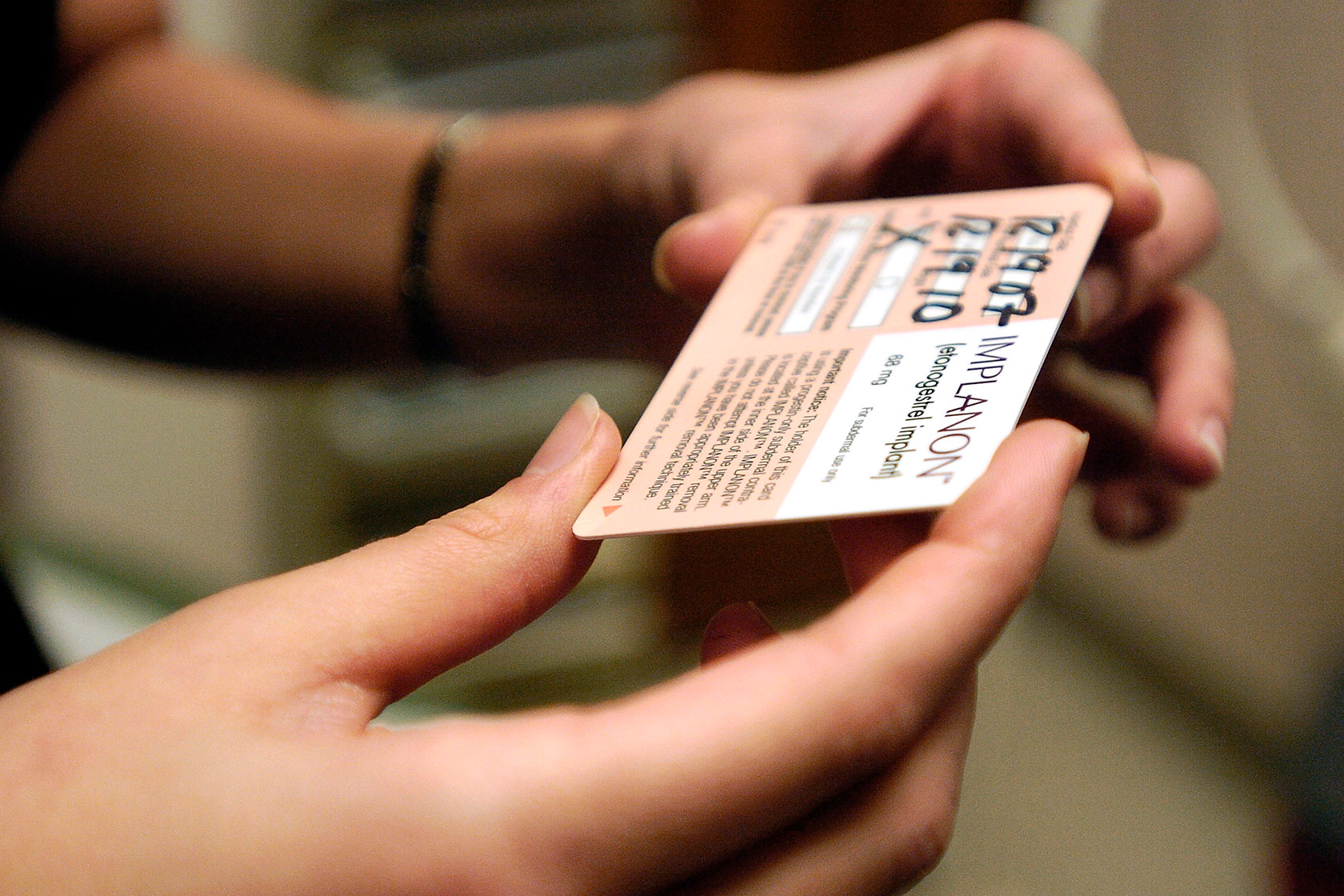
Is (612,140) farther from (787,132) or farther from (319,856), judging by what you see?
(319,856)

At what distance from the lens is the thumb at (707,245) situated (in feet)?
1.07

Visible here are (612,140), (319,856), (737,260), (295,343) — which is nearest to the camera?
(319,856)

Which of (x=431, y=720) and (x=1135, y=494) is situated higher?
(x=431, y=720)

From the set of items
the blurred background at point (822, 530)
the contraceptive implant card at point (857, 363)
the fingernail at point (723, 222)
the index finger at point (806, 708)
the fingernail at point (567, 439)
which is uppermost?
the fingernail at point (723, 222)

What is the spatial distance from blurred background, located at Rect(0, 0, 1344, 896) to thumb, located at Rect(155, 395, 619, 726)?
4cm

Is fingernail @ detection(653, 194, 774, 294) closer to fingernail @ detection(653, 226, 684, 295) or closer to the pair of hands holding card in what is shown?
fingernail @ detection(653, 226, 684, 295)

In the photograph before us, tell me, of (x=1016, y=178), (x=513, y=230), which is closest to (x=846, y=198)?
(x=1016, y=178)

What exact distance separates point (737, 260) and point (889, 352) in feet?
0.27

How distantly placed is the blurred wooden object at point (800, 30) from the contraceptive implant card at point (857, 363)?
38 cm

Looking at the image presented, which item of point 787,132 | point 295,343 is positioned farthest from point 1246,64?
point 295,343

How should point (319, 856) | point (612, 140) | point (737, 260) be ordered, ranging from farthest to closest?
point (612, 140) → point (737, 260) → point (319, 856)

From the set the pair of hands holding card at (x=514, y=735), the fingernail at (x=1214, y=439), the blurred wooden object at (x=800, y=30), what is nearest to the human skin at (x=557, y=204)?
the fingernail at (x=1214, y=439)

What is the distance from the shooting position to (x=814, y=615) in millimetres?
214

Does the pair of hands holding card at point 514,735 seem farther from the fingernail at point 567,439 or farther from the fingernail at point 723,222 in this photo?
the fingernail at point 723,222
